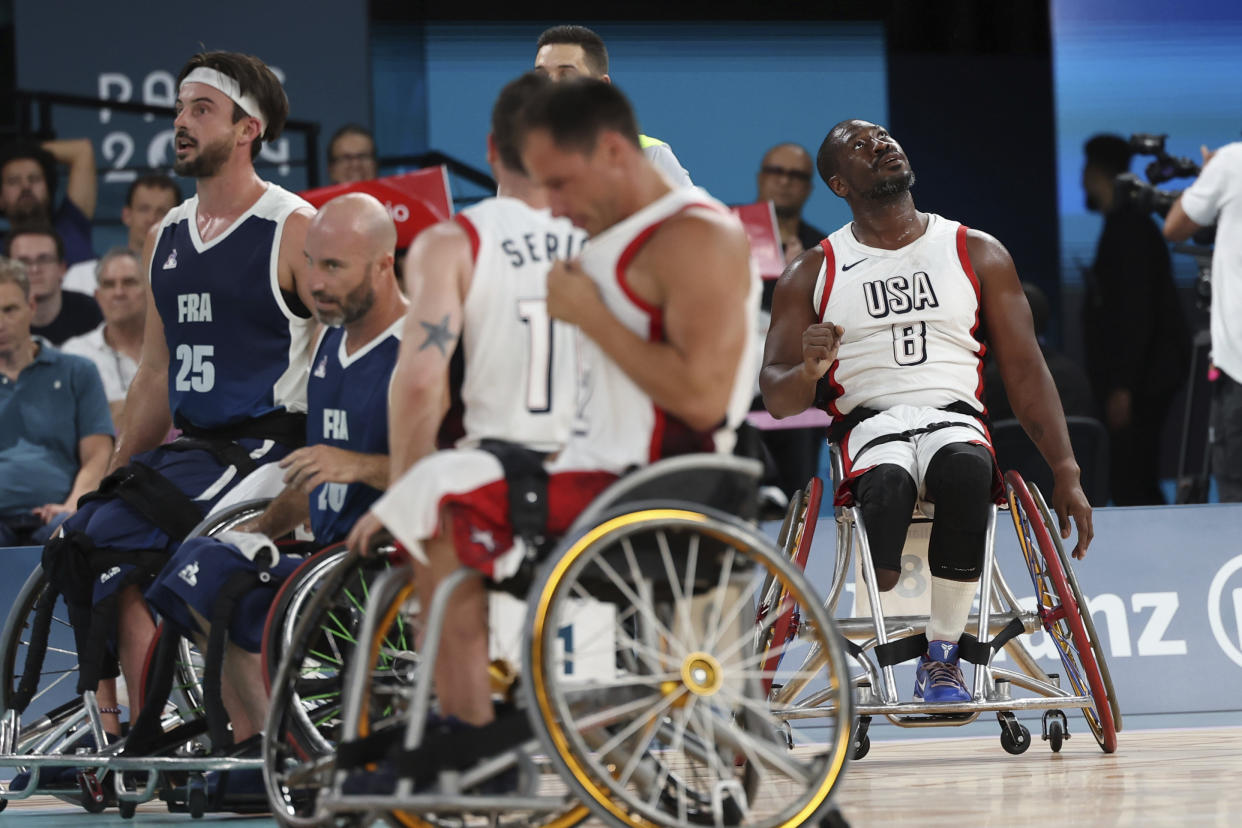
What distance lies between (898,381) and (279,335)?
1.80 m

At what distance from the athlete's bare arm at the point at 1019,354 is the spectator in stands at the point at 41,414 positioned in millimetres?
3302

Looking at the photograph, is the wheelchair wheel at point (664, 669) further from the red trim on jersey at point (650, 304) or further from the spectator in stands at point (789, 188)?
the spectator in stands at point (789, 188)

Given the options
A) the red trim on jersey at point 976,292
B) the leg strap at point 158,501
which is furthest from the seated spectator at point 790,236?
the leg strap at point 158,501

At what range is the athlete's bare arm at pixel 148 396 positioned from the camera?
473 centimetres

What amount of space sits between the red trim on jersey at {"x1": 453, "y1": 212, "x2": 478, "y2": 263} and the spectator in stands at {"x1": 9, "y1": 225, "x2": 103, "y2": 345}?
5.01 m

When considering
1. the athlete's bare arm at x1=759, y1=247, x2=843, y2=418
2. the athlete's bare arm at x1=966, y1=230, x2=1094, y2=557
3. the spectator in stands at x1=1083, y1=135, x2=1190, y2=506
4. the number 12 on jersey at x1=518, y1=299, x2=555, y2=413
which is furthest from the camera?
the spectator in stands at x1=1083, y1=135, x2=1190, y2=506

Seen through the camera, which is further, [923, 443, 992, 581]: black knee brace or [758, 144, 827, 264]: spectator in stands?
[758, 144, 827, 264]: spectator in stands

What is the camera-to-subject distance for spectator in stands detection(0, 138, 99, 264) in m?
8.11

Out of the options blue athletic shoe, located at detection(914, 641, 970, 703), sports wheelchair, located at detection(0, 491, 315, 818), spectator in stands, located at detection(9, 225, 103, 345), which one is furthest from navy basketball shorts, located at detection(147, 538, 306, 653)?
spectator in stands, located at detection(9, 225, 103, 345)

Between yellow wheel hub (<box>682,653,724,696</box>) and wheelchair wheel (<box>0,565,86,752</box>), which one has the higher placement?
yellow wheel hub (<box>682,653,724,696</box>)

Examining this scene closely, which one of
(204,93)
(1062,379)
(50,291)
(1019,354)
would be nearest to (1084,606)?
(1019,354)

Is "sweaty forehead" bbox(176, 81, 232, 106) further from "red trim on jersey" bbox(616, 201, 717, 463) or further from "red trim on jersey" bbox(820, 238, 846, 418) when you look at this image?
"red trim on jersey" bbox(616, 201, 717, 463)

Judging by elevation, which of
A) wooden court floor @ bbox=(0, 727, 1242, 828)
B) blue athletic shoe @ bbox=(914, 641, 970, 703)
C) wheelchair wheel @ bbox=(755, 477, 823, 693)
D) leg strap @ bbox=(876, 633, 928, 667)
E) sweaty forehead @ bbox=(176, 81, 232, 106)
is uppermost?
sweaty forehead @ bbox=(176, 81, 232, 106)

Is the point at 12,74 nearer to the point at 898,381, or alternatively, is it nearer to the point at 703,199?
the point at 898,381
